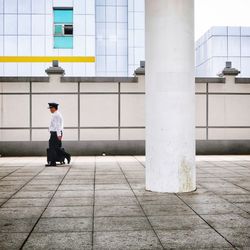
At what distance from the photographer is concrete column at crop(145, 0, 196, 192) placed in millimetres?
6715

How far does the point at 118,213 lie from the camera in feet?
16.9

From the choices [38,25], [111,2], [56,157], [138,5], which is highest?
[111,2]

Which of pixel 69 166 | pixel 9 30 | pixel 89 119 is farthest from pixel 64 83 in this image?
pixel 9 30

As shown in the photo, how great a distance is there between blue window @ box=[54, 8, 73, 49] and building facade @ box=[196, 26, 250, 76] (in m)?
11.4

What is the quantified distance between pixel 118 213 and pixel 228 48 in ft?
81.6

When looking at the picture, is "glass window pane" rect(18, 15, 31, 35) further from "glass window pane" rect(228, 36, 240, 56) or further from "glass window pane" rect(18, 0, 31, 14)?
"glass window pane" rect(228, 36, 240, 56)

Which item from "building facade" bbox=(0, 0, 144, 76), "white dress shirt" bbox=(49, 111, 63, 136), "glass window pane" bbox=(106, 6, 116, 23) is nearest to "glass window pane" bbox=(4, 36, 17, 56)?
"building facade" bbox=(0, 0, 144, 76)

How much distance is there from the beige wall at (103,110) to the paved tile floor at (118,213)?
16.8 ft

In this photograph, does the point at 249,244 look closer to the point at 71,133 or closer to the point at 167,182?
the point at 167,182

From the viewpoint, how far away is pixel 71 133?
45.6 feet

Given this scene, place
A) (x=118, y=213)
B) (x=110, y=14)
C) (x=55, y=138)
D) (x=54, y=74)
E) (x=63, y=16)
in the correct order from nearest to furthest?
(x=118, y=213)
(x=55, y=138)
(x=54, y=74)
(x=63, y=16)
(x=110, y=14)

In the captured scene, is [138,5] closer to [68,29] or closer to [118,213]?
[68,29]

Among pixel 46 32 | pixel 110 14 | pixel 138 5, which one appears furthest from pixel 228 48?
pixel 46 32

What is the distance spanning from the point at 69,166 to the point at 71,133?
323 centimetres
